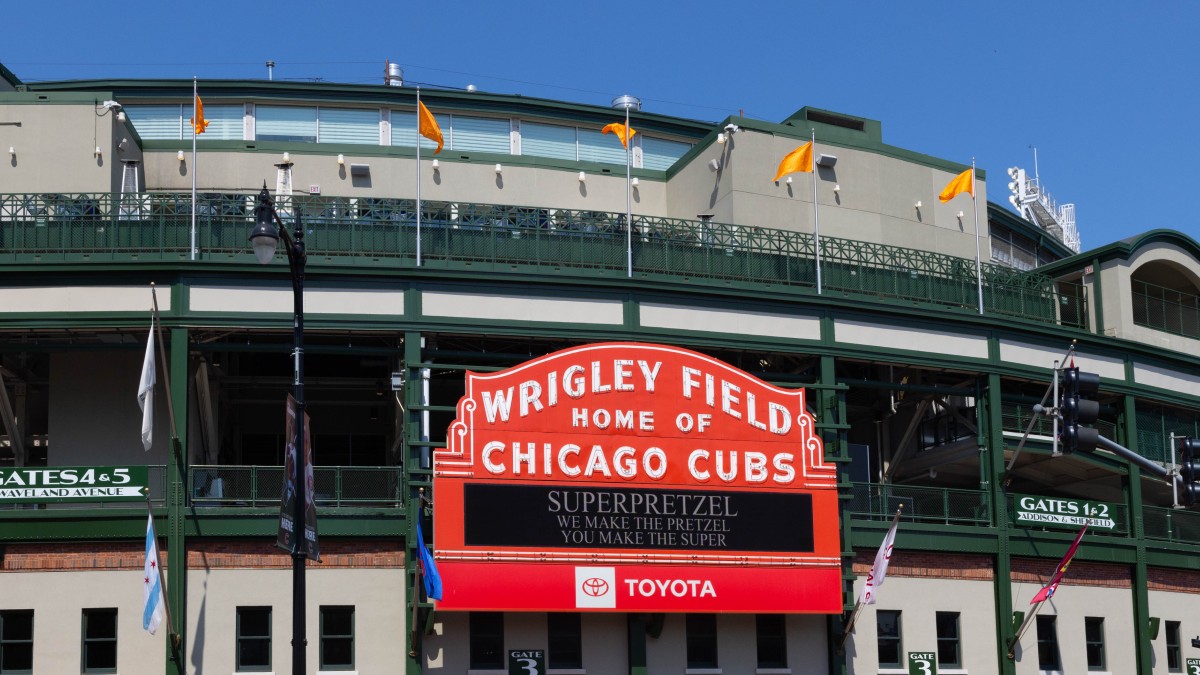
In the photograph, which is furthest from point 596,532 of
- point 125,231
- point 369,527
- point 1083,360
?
point 1083,360

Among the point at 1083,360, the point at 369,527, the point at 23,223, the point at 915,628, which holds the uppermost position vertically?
the point at 23,223

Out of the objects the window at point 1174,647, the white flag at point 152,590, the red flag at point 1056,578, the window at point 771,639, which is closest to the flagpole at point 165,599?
the white flag at point 152,590

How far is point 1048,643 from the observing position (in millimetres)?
41188

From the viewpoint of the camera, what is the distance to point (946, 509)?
132 ft

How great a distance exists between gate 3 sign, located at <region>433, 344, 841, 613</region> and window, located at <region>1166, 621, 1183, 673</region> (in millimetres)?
11770

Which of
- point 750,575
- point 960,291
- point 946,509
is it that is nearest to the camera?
point 750,575

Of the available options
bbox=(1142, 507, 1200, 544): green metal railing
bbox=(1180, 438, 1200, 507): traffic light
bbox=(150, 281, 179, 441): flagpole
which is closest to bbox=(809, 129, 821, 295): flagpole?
bbox=(1142, 507, 1200, 544): green metal railing

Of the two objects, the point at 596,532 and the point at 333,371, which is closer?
the point at 596,532

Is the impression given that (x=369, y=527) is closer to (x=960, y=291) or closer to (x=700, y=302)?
(x=700, y=302)

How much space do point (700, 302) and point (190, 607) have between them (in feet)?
43.5

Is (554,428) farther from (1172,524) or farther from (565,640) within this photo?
(1172,524)

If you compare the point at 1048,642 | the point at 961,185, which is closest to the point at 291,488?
the point at 1048,642

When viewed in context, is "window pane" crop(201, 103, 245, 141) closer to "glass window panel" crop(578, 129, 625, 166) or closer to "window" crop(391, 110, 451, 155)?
"window" crop(391, 110, 451, 155)

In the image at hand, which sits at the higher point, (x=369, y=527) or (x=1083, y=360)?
(x=1083, y=360)
